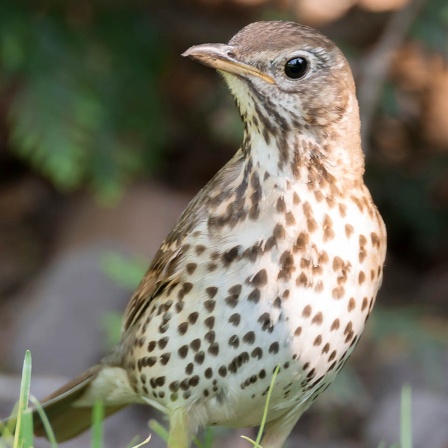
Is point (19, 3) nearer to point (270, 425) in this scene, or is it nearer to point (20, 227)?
point (20, 227)

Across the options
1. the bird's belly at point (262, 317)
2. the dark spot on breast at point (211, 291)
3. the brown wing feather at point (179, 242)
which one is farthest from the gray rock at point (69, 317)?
the dark spot on breast at point (211, 291)

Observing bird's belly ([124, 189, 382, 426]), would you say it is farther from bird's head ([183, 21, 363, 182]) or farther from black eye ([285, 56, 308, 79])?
black eye ([285, 56, 308, 79])

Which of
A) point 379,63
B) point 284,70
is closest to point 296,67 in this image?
point 284,70

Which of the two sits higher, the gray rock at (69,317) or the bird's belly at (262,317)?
the bird's belly at (262,317)

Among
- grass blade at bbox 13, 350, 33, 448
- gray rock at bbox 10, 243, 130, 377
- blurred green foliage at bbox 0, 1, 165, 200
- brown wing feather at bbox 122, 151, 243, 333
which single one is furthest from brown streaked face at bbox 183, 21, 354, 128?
gray rock at bbox 10, 243, 130, 377

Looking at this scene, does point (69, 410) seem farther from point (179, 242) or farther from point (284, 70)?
point (284, 70)

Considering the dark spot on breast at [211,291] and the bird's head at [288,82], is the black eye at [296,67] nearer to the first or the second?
the bird's head at [288,82]
